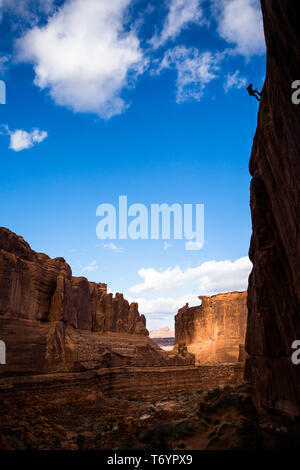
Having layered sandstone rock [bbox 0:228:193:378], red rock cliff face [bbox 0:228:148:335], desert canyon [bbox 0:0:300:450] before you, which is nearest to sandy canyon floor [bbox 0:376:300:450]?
desert canyon [bbox 0:0:300:450]

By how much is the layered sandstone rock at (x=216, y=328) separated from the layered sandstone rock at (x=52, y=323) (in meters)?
19.7

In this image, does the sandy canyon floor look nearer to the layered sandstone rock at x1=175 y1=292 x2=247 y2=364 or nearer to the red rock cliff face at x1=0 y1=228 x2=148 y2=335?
the red rock cliff face at x1=0 y1=228 x2=148 y2=335

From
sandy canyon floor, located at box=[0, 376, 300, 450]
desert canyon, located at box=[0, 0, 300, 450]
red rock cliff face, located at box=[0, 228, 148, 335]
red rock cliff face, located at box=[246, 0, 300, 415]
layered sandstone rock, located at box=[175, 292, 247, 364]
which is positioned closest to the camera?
red rock cliff face, located at box=[246, 0, 300, 415]

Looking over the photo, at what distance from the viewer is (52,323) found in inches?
905

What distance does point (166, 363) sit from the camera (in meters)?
34.0

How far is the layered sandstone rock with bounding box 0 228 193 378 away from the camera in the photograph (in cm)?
1928

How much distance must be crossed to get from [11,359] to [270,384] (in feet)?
43.4

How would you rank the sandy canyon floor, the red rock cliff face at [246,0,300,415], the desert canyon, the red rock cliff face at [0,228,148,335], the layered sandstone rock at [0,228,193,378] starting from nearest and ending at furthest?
the red rock cliff face at [246,0,300,415]
the desert canyon
the sandy canyon floor
the layered sandstone rock at [0,228,193,378]
the red rock cliff face at [0,228,148,335]

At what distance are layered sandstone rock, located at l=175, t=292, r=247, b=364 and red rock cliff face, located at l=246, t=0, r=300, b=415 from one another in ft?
129

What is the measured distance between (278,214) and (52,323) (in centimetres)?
1796

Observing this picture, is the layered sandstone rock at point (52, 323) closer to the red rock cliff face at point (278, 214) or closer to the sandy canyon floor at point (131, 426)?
the sandy canyon floor at point (131, 426)

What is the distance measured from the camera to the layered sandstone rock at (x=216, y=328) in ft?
174

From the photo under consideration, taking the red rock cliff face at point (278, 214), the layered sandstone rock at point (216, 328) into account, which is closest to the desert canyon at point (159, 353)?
the red rock cliff face at point (278, 214)

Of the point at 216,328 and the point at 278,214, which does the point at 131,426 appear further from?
the point at 216,328
